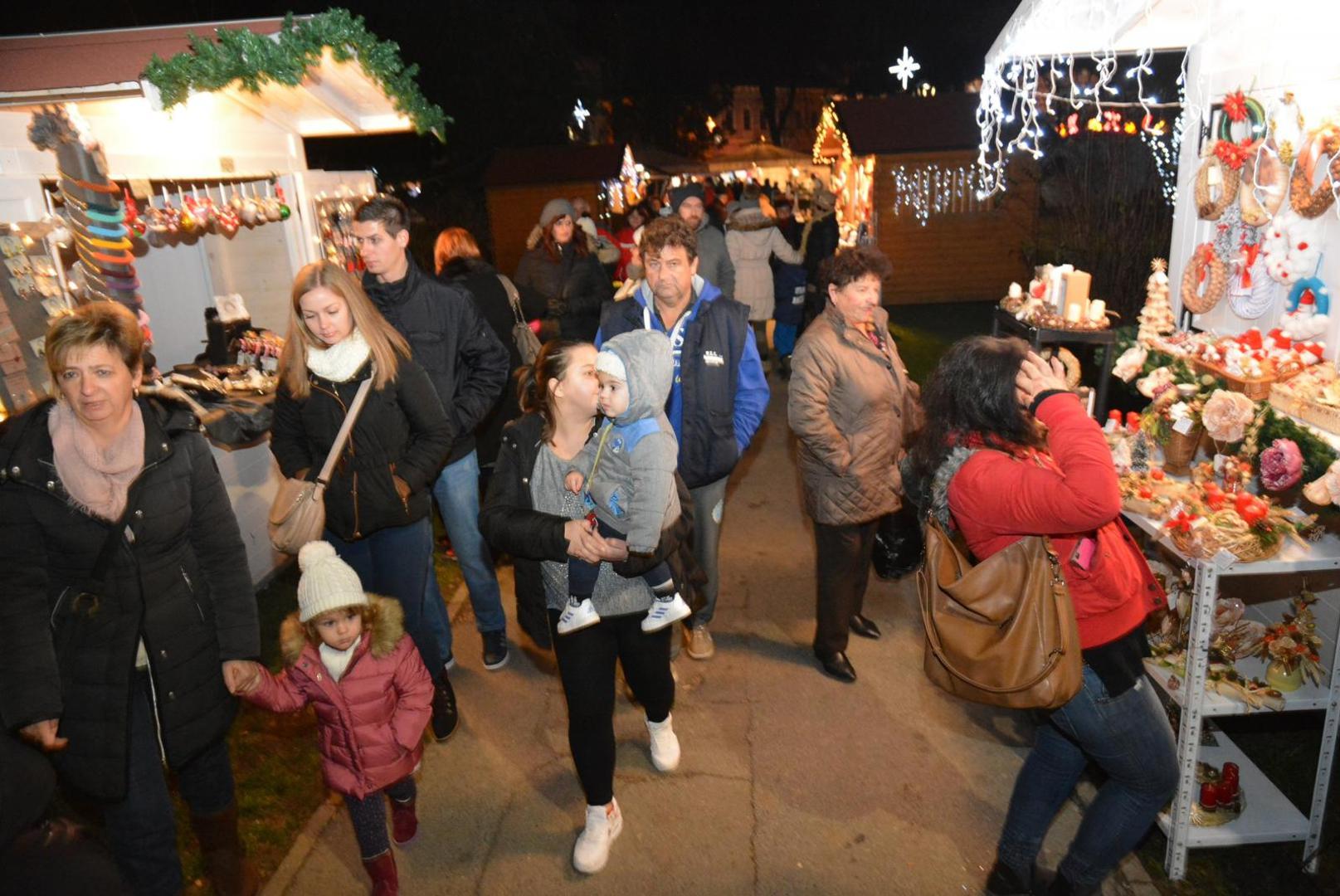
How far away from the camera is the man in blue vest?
13.4ft

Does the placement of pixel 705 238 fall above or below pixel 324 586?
above

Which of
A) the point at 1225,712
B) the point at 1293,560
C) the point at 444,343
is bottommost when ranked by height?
the point at 1225,712

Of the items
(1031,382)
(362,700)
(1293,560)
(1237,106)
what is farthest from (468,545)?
(1237,106)

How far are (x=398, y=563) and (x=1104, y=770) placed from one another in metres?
2.74

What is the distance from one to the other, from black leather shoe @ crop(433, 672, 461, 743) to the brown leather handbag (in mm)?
2469

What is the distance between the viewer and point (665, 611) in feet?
10.2

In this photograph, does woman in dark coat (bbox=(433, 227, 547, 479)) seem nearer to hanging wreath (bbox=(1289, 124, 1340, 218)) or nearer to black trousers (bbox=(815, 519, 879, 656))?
black trousers (bbox=(815, 519, 879, 656))

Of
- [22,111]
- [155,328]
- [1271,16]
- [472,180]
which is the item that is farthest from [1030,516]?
[472,180]

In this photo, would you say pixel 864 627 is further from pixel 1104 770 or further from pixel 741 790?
pixel 1104 770

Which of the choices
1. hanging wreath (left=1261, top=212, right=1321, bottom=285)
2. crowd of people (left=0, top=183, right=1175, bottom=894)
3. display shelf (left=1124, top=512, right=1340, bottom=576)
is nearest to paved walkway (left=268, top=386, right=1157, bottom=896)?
crowd of people (left=0, top=183, right=1175, bottom=894)

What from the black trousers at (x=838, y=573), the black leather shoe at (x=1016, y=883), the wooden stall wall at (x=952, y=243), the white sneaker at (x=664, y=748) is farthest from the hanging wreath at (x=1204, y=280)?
the wooden stall wall at (x=952, y=243)

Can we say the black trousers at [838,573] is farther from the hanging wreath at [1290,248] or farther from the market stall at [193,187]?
the market stall at [193,187]

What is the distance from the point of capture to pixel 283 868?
11.4 feet

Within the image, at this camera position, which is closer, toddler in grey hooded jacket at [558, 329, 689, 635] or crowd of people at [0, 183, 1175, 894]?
crowd of people at [0, 183, 1175, 894]
